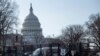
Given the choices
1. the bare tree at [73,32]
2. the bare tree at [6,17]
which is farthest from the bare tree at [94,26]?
the bare tree at [6,17]

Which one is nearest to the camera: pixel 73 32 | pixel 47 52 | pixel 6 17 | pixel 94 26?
pixel 47 52

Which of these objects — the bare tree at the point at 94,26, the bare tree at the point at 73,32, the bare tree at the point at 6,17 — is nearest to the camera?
the bare tree at the point at 6,17

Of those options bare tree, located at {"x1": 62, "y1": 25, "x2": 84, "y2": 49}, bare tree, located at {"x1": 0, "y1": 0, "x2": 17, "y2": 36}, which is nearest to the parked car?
bare tree, located at {"x1": 0, "y1": 0, "x2": 17, "y2": 36}

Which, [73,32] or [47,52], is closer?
[47,52]

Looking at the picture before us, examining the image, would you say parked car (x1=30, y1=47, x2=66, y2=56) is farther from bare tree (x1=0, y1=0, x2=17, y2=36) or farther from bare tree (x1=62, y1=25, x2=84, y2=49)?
bare tree (x1=62, y1=25, x2=84, y2=49)

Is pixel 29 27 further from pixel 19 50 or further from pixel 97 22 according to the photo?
pixel 19 50

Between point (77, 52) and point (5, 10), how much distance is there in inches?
690

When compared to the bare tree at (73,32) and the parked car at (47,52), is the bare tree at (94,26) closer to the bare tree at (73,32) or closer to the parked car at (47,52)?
the bare tree at (73,32)

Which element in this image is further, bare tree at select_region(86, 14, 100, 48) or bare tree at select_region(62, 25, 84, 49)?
bare tree at select_region(62, 25, 84, 49)

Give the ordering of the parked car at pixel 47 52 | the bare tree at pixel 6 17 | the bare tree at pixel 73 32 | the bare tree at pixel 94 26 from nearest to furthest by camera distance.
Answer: the parked car at pixel 47 52 → the bare tree at pixel 6 17 → the bare tree at pixel 94 26 → the bare tree at pixel 73 32

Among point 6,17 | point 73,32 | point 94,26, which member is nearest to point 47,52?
point 6,17

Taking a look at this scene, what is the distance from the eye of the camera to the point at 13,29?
1625 inches

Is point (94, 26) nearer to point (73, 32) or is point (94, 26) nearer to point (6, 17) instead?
point (73, 32)

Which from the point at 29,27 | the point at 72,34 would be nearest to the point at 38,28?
the point at 29,27
